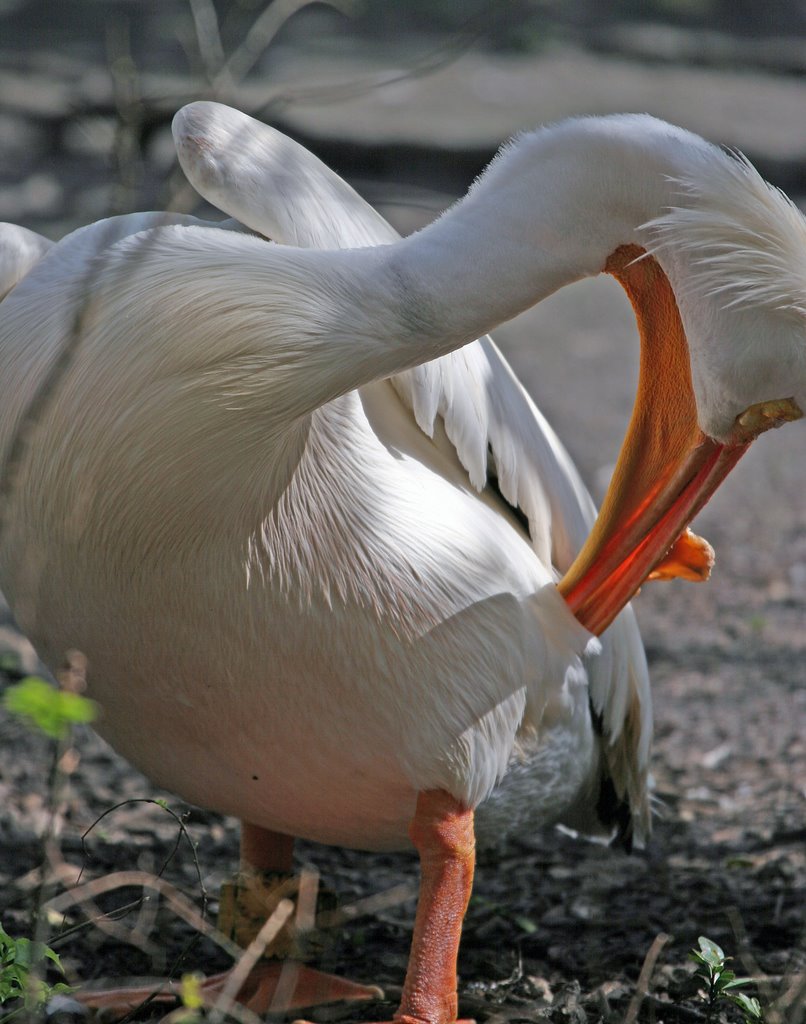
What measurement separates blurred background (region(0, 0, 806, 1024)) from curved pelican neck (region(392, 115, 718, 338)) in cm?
26

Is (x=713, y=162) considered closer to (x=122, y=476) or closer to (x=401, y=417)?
(x=401, y=417)

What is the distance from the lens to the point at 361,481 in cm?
211

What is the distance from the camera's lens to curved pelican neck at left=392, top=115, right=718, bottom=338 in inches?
71.6

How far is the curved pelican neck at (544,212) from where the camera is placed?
182cm

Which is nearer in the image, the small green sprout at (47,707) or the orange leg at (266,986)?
the small green sprout at (47,707)

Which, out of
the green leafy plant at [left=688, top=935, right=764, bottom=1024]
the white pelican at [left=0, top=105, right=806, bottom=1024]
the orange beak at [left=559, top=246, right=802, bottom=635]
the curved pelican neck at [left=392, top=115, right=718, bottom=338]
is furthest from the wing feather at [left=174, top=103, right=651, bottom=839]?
the green leafy plant at [left=688, top=935, right=764, bottom=1024]

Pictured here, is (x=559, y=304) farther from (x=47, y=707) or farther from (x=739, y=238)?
(x=47, y=707)

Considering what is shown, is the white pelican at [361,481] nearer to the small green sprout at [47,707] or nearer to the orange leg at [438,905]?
the orange leg at [438,905]

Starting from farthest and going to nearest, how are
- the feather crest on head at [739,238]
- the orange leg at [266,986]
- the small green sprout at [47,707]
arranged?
the orange leg at [266,986] → the feather crest on head at [739,238] → the small green sprout at [47,707]

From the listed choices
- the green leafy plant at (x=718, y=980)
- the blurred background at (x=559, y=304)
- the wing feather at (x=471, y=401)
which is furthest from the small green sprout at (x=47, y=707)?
the green leafy plant at (x=718, y=980)

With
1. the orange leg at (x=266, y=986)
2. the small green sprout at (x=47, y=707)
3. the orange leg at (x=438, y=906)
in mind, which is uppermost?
the small green sprout at (x=47, y=707)

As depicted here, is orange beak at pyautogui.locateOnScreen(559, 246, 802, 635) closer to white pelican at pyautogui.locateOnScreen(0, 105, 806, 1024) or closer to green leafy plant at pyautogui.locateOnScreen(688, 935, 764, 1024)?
white pelican at pyautogui.locateOnScreen(0, 105, 806, 1024)

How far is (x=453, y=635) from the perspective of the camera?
2182mm

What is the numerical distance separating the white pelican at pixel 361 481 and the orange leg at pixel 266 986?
0.25 m
